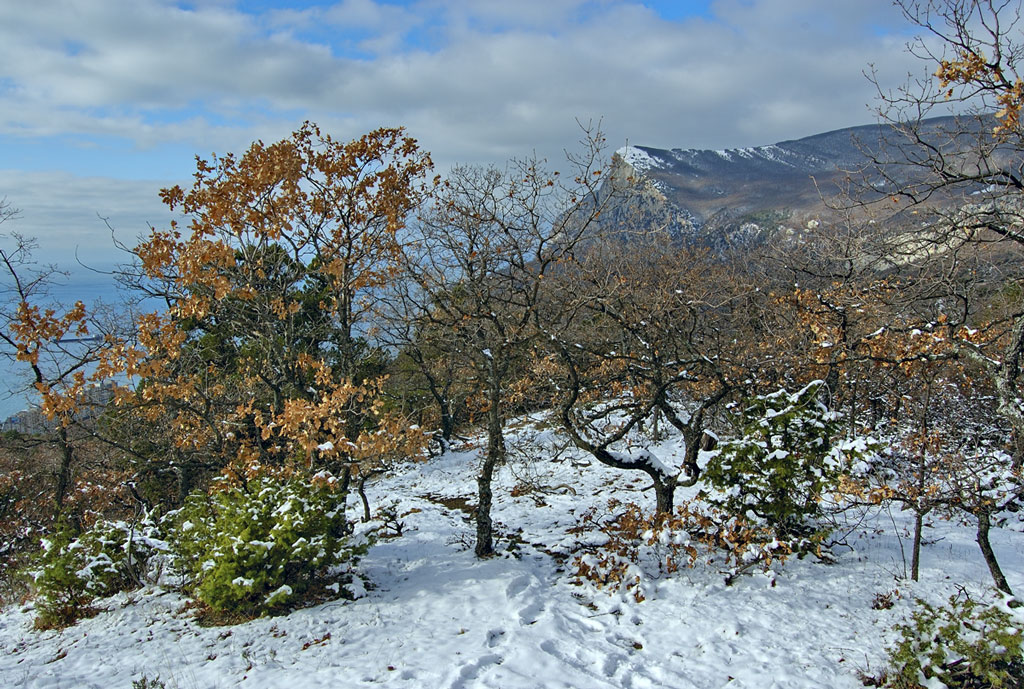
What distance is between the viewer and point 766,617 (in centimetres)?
573

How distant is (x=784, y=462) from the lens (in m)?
6.35

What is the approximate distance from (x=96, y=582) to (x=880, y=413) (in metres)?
13.0

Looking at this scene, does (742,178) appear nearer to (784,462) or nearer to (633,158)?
(633,158)

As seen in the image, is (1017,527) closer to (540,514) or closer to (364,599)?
(540,514)

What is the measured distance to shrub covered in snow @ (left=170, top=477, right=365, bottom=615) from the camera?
604 centimetres

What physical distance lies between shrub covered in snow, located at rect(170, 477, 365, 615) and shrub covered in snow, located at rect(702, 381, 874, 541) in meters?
4.42

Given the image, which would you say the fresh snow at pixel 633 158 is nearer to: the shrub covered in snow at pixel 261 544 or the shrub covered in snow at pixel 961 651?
the shrub covered in snow at pixel 261 544

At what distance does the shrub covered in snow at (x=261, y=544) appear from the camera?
19.8 feet

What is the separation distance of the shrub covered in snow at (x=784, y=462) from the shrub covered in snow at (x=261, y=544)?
4.42 metres

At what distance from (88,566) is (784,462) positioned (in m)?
8.06

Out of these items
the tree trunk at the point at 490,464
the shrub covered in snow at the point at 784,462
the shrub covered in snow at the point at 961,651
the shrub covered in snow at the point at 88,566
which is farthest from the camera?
the tree trunk at the point at 490,464

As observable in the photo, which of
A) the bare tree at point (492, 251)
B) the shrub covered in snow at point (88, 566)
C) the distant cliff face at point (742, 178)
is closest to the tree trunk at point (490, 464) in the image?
the bare tree at point (492, 251)

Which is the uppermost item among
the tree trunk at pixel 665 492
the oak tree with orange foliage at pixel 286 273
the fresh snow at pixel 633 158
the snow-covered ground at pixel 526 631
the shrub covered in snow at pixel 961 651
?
the fresh snow at pixel 633 158

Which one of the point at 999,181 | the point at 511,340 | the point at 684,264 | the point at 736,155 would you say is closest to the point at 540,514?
the point at 511,340
